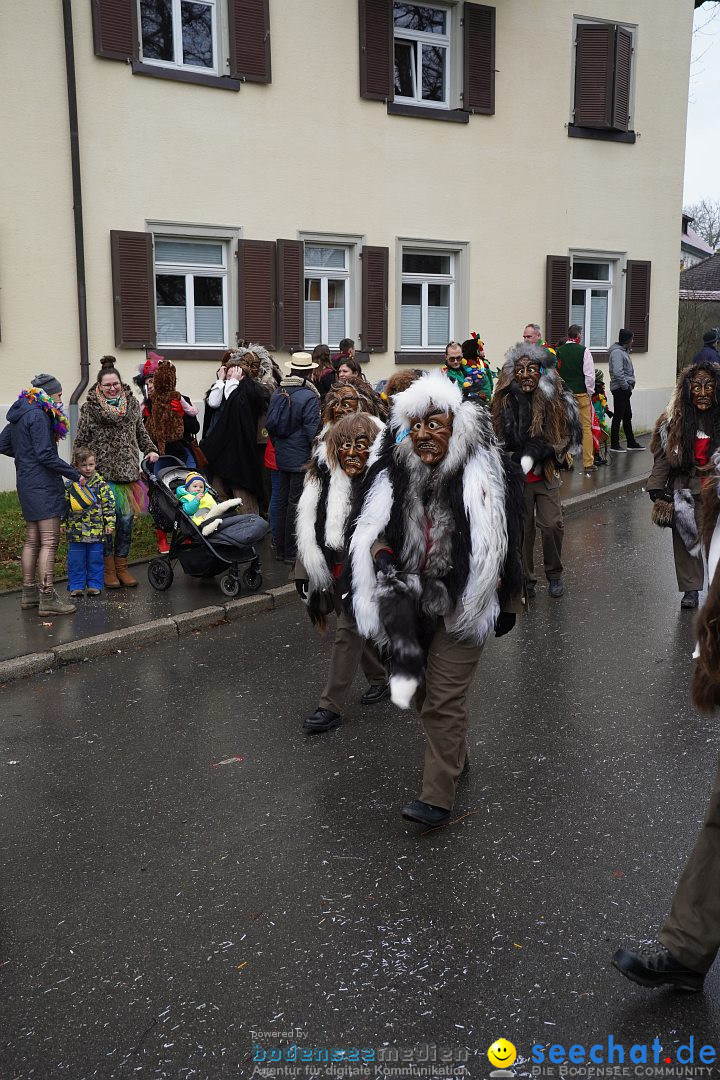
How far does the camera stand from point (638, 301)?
18859 millimetres

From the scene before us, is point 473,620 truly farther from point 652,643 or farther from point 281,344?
point 281,344

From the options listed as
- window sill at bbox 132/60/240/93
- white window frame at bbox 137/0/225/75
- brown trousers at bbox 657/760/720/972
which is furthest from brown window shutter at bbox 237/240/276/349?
brown trousers at bbox 657/760/720/972

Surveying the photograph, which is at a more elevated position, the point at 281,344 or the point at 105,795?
the point at 281,344

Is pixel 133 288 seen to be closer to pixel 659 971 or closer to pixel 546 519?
pixel 546 519

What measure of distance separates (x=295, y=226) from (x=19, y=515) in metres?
6.16

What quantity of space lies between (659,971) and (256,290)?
1280 centimetres

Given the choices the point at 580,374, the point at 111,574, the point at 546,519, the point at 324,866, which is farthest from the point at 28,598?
the point at 580,374

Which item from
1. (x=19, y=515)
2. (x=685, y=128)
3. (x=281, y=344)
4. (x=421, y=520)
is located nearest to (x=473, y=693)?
(x=421, y=520)

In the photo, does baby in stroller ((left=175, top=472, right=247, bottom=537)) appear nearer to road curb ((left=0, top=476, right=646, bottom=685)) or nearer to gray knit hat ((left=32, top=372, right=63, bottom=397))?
road curb ((left=0, top=476, right=646, bottom=685))

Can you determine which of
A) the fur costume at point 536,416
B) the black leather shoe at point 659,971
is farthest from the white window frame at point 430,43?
A: the black leather shoe at point 659,971

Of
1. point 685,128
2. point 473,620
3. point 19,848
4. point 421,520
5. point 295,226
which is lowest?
point 19,848

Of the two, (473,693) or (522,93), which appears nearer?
(473,693)

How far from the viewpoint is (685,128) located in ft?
61.9

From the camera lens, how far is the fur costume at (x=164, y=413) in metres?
10.1
